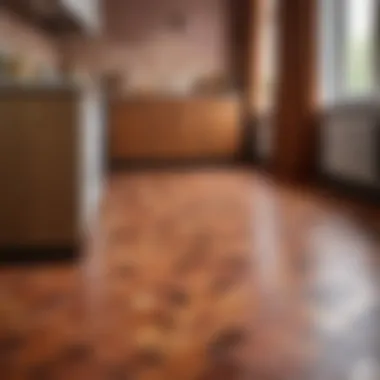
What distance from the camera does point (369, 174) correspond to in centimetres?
444

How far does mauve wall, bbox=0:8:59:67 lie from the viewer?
4.20 meters

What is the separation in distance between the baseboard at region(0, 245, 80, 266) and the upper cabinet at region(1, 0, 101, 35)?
6.49ft

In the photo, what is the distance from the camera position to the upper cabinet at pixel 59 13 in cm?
421

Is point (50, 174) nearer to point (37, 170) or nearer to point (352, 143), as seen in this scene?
point (37, 170)

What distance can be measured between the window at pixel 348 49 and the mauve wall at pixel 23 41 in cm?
243

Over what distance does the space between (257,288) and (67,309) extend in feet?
2.07

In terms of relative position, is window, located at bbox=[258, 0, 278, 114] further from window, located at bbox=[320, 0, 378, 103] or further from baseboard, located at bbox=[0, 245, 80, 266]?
baseboard, located at bbox=[0, 245, 80, 266]

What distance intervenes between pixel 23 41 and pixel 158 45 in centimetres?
322

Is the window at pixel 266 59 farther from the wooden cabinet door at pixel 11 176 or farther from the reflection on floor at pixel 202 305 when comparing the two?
the wooden cabinet door at pixel 11 176

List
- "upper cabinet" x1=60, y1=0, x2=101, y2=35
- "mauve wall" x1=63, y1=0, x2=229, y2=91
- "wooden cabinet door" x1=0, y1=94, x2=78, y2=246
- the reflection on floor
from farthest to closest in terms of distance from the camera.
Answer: "mauve wall" x1=63, y1=0, x2=229, y2=91
"upper cabinet" x1=60, y1=0, x2=101, y2=35
"wooden cabinet door" x1=0, y1=94, x2=78, y2=246
the reflection on floor

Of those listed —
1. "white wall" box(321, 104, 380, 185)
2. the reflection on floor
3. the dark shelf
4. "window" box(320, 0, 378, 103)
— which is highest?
the dark shelf

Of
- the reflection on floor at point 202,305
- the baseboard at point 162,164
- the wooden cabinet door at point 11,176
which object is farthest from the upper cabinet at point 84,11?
the wooden cabinet door at point 11,176

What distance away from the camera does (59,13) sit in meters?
4.82

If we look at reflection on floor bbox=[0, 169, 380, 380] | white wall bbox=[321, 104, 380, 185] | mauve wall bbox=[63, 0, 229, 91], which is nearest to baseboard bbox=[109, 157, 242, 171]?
mauve wall bbox=[63, 0, 229, 91]
